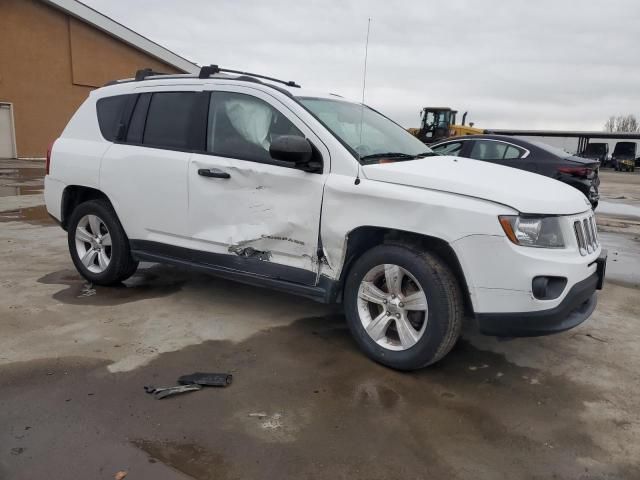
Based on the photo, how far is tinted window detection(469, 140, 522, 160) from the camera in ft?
30.9

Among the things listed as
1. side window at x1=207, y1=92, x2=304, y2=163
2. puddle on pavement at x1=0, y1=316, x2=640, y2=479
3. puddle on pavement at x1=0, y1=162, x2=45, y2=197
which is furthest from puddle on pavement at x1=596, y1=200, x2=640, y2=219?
puddle on pavement at x1=0, y1=162, x2=45, y2=197

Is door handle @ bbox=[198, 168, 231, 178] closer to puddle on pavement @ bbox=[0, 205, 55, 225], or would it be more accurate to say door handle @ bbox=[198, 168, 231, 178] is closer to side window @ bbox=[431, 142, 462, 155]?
puddle on pavement @ bbox=[0, 205, 55, 225]

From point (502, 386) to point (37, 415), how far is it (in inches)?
110

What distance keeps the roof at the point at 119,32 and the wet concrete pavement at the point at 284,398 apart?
821 inches

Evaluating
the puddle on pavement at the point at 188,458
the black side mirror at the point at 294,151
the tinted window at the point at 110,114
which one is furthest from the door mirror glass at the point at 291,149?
the tinted window at the point at 110,114

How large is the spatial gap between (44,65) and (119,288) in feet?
76.5

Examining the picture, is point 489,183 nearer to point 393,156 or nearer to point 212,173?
point 393,156

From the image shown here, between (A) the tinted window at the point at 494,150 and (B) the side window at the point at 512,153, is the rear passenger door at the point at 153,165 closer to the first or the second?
(A) the tinted window at the point at 494,150

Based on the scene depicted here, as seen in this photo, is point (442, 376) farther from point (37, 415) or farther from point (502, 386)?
point (37, 415)

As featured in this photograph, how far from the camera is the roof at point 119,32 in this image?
78.3 feet

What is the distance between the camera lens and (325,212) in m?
3.65

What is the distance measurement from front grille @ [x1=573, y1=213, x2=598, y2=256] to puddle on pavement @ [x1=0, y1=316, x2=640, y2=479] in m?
0.90

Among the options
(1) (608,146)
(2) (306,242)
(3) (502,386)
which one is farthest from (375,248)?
(1) (608,146)

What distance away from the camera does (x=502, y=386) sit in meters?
3.42
